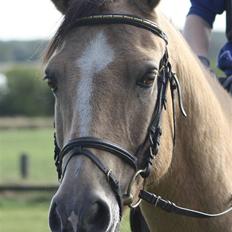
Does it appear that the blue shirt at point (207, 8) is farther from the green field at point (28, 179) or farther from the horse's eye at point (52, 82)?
the horse's eye at point (52, 82)

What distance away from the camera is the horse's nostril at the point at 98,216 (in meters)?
3.22

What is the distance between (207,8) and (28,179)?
17068mm

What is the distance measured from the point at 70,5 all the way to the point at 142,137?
79 cm

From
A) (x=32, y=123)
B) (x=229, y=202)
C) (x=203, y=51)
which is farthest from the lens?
(x=32, y=123)

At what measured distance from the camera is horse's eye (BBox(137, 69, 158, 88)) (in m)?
3.53

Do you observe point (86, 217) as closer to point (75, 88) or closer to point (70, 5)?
point (75, 88)

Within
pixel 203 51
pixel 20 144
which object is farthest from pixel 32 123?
pixel 203 51

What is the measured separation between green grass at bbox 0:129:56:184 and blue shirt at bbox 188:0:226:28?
14740 millimetres

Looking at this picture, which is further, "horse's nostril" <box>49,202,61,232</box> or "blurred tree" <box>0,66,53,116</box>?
"blurred tree" <box>0,66,53,116</box>

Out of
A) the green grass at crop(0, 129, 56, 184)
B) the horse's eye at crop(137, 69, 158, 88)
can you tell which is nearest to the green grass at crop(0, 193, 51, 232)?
the green grass at crop(0, 129, 56, 184)

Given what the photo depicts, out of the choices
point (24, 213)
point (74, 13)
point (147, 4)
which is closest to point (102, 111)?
point (74, 13)

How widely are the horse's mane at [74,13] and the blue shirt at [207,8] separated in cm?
129

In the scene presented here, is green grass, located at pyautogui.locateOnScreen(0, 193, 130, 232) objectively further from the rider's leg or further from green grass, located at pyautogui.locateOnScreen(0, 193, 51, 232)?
the rider's leg

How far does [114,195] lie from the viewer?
3377 mm
